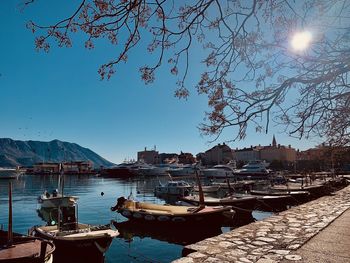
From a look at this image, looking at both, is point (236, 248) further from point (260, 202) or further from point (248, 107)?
point (260, 202)

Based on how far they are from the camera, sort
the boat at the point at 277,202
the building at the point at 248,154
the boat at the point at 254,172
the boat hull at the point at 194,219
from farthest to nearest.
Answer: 1. the building at the point at 248,154
2. the boat at the point at 254,172
3. the boat at the point at 277,202
4. the boat hull at the point at 194,219

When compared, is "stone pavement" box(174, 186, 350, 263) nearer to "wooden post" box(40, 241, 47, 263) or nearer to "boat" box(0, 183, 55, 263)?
"wooden post" box(40, 241, 47, 263)

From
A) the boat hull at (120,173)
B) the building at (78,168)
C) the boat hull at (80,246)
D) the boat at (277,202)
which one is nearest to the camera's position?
the boat hull at (80,246)

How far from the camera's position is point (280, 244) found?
8617 mm

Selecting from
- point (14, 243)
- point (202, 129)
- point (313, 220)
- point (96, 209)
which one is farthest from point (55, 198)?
point (202, 129)

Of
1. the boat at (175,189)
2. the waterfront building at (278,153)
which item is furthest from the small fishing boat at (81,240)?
the waterfront building at (278,153)

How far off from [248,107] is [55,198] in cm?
2983

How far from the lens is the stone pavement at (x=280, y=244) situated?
7.30 metres

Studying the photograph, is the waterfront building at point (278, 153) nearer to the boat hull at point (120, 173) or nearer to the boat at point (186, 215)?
the boat hull at point (120, 173)

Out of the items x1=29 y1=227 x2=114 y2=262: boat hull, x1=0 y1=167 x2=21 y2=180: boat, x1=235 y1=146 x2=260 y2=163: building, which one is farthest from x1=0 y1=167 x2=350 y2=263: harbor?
x1=235 y1=146 x2=260 y2=163: building

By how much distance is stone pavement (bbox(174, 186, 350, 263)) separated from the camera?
287 inches

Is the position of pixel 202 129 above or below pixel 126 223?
above

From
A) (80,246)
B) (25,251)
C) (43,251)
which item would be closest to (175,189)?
(80,246)

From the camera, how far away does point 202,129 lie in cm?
A: 639
